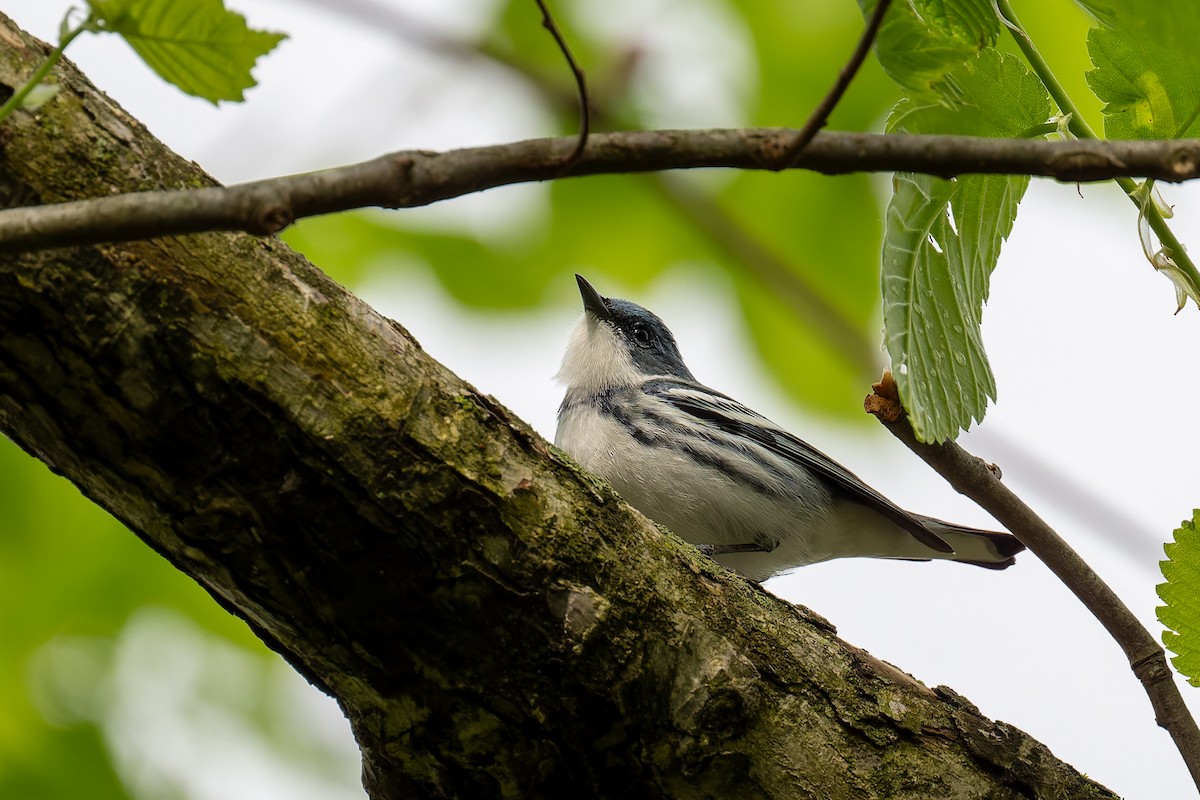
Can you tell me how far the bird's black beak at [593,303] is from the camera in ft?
20.7

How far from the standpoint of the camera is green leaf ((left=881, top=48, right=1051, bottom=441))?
6.73ft

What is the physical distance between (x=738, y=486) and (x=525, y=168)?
323cm

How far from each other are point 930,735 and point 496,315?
2531mm

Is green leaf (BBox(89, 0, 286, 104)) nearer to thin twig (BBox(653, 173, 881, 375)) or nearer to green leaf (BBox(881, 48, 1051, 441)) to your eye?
green leaf (BBox(881, 48, 1051, 441))

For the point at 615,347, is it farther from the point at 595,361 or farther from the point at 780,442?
the point at 780,442

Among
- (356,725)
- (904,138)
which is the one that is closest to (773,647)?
(356,725)

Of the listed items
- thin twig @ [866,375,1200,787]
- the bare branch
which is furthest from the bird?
the bare branch

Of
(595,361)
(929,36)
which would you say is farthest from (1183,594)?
(595,361)

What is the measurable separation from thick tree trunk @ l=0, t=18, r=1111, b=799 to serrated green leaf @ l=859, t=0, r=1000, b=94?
1.18m

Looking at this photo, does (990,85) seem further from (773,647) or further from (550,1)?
(550,1)

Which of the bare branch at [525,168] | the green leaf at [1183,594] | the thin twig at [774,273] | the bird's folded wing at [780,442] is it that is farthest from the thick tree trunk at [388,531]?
the bird's folded wing at [780,442]

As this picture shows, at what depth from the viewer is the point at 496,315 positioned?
4.61 meters

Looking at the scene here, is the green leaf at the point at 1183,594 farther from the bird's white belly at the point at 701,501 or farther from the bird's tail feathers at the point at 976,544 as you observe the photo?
the bird's tail feathers at the point at 976,544

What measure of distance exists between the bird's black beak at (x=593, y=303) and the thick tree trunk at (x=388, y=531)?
3.68 m
